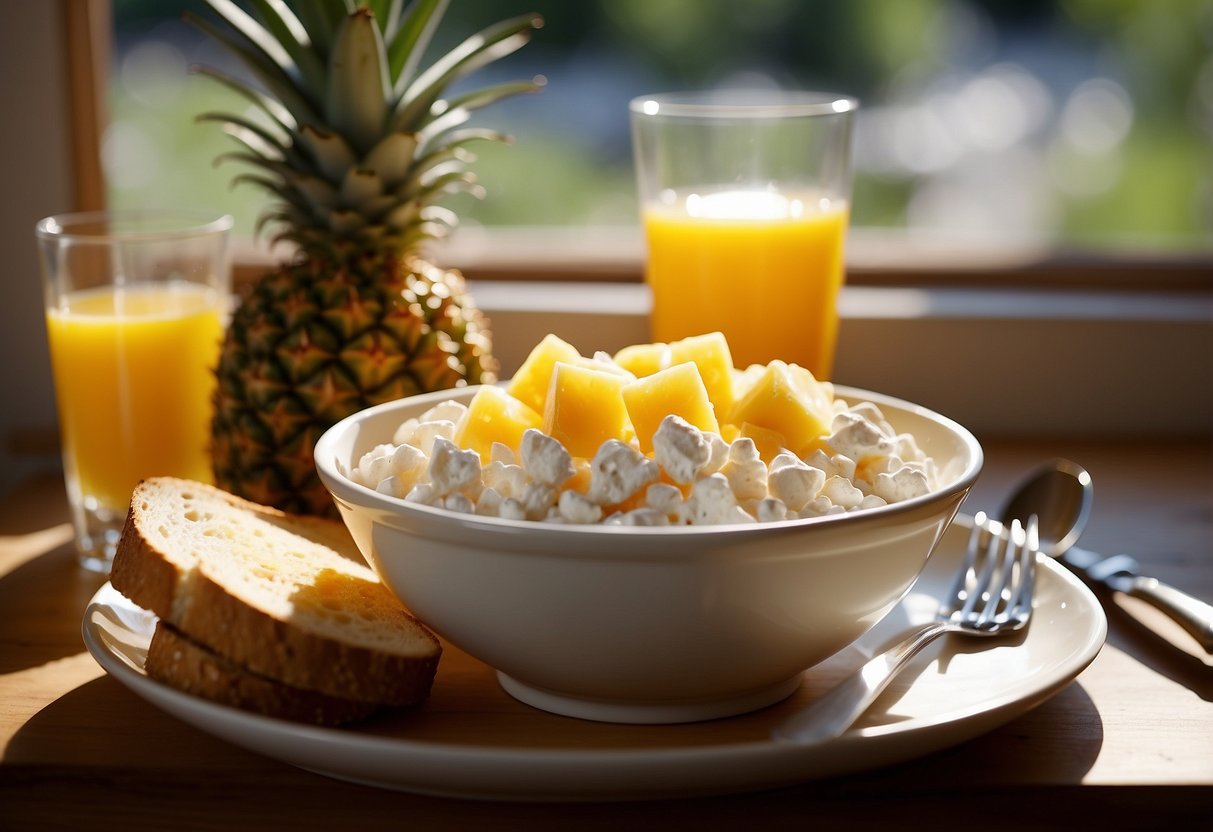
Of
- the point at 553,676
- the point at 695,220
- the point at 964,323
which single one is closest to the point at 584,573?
the point at 553,676

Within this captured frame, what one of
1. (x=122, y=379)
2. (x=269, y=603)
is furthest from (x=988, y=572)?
(x=122, y=379)

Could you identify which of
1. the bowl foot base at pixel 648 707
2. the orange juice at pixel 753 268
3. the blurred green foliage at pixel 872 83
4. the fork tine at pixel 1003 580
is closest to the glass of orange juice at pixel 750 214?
the orange juice at pixel 753 268

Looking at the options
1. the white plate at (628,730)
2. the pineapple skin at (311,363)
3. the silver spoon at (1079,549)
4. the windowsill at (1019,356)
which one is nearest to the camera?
the white plate at (628,730)

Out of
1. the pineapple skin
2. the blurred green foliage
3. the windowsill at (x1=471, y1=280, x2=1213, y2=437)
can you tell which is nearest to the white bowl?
the pineapple skin

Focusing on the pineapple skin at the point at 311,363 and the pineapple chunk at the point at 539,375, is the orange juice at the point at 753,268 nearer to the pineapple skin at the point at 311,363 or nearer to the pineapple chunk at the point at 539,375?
the pineapple skin at the point at 311,363

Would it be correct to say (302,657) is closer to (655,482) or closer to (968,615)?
(655,482)
